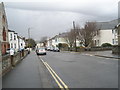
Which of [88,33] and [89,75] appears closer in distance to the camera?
[89,75]

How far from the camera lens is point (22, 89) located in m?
6.95

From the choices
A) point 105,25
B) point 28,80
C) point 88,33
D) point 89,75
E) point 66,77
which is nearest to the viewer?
point 28,80

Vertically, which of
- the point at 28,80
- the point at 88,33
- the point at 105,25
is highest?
the point at 105,25

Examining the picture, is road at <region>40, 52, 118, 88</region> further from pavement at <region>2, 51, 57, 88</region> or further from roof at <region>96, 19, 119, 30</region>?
roof at <region>96, 19, 119, 30</region>

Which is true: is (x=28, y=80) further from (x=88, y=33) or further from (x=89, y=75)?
(x=88, y=33)

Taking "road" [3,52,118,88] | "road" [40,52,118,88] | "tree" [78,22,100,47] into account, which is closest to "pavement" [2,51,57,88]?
"road" [3,52,118,88]

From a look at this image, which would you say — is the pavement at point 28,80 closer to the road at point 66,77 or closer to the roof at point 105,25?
the road at point 66,77

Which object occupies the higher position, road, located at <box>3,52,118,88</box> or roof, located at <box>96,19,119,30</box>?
roof, located at <box>96,19,119,30</box>

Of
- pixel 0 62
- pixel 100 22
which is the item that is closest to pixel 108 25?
pixel 100 22

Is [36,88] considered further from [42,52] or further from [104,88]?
[42,52]

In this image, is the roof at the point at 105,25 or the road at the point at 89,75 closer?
the road at the point at 89,75

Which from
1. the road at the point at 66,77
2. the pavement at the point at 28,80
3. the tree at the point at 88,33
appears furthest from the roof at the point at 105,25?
the pavement at the point at 28,80

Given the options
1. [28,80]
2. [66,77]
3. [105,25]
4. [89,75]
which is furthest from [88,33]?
[28,80]

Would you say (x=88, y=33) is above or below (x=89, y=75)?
above
